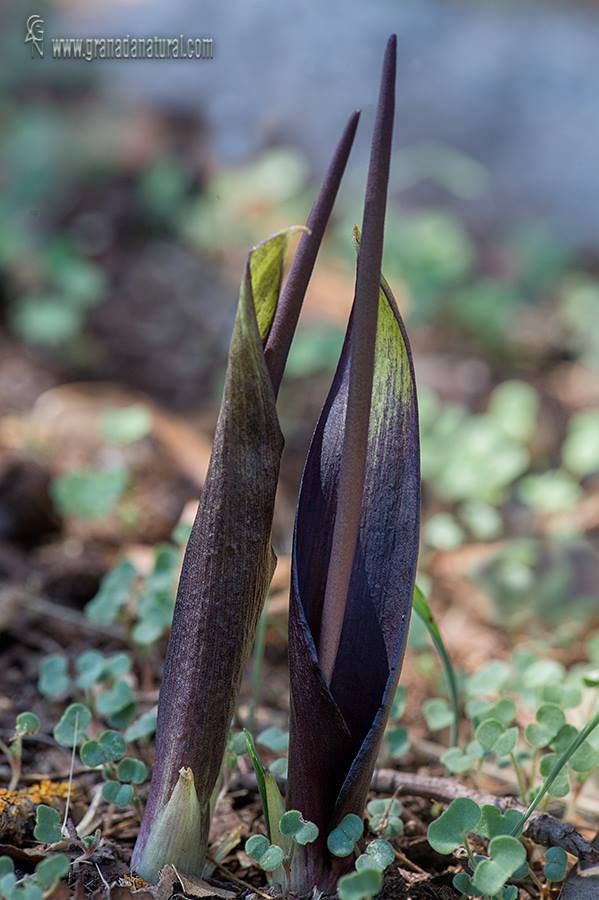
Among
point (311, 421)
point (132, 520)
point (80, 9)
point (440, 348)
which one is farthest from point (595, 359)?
point (80, 9)

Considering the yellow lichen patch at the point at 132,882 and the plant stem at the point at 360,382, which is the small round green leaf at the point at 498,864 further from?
the yellow lichen patch at the point at 132,882

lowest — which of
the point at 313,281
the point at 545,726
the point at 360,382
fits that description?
the point at 545,726

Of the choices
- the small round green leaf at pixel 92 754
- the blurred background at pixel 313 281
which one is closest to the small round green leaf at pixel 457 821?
the small round green leaf at pixel 92 754

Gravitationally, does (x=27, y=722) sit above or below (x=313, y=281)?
below

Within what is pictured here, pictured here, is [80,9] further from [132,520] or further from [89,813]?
[89,813]

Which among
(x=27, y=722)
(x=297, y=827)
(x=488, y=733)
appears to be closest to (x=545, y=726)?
(x=488, y=733)

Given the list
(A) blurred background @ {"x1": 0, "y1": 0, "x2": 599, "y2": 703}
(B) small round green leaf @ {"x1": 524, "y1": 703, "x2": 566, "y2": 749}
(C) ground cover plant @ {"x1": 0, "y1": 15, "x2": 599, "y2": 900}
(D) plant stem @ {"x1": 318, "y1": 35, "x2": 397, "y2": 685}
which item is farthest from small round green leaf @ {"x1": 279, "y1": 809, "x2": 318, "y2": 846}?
(A) blurred background @ {"x1": 0, "y1": 0, "x2": 599, "y2": 703}

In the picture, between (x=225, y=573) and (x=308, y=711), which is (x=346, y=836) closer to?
(x=308, y=711)

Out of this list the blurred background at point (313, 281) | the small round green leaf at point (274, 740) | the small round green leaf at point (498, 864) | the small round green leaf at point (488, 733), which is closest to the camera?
the small round green leaf at point (498, 864)
